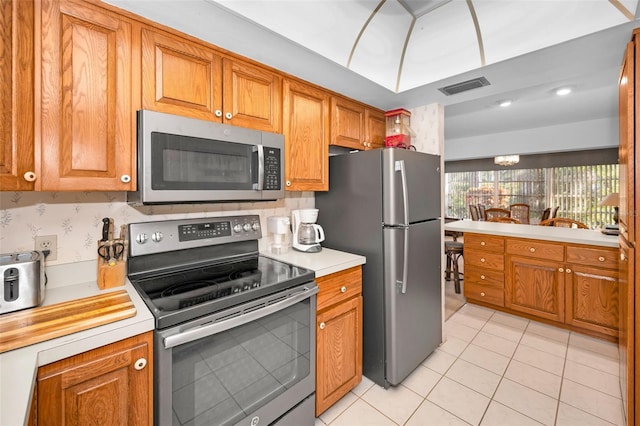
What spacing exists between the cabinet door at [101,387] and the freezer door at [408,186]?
1459 mm

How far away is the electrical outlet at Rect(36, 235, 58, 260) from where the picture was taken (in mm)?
1311

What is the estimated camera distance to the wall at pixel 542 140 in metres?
4.25

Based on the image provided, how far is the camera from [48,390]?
839mm

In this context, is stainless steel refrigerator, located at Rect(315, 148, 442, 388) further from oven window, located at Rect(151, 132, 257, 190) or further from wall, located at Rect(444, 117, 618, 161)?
wall, located at Rect(444, 117, 618, 161)

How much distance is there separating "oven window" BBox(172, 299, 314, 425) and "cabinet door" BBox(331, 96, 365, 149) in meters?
→ 1.29

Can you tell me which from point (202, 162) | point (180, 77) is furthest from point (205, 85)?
point (202, 162)

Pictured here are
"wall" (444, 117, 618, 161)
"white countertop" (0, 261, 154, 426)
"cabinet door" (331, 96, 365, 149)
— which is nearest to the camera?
"white countertop" (0, 261, 154, 426)

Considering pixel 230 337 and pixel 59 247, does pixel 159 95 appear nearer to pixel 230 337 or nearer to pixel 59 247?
pixel 59 247

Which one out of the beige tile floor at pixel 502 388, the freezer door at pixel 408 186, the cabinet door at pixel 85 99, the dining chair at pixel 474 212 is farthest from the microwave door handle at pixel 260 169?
the dining chair at pixel 474 212

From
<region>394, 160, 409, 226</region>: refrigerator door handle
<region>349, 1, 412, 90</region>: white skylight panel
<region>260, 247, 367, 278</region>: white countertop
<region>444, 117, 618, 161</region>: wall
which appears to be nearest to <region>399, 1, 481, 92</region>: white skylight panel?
<region>349, 1, 412, 90</region>: white skylight panel

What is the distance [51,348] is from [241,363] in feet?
2.23

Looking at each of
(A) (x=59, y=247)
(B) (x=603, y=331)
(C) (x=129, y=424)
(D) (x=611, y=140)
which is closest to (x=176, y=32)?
(A) (x=59, y=247)

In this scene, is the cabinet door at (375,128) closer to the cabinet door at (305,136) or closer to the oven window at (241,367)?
the cabinet door at (305,136)

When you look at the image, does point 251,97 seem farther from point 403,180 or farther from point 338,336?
point 338,336
